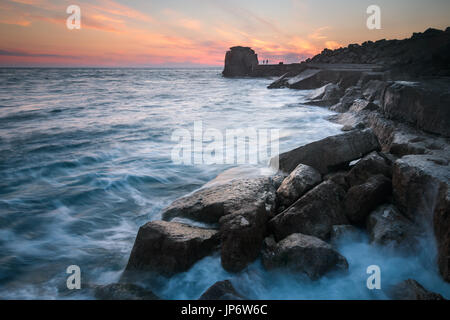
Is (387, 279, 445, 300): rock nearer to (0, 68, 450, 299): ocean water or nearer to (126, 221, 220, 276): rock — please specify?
(0, 68, 450, 299): ocean water

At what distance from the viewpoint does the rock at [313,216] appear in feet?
8.96

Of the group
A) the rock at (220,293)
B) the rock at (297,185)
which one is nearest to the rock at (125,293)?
the rock at (220,293)

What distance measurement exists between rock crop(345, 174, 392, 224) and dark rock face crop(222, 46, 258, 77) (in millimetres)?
54936

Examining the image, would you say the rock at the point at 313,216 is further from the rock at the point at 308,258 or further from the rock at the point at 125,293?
the rock at the point at 125,293

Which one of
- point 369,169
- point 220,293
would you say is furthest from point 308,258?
point 369,169

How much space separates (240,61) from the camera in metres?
54.9

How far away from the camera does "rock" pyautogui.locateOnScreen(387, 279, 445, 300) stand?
1868 millimetres

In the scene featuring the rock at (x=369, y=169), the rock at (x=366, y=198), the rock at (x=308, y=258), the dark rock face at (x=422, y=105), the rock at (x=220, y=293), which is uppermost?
the dark rock face at (x=422, y=105)

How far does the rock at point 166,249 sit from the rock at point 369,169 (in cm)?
198

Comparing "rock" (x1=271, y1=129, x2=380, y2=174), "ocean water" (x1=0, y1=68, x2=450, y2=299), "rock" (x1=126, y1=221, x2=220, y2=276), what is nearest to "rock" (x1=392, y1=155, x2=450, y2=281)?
"ocean water" (x1=0, y1=68, x2=450, y2=299)

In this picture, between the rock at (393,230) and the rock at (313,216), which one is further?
the rock at (313,216)
